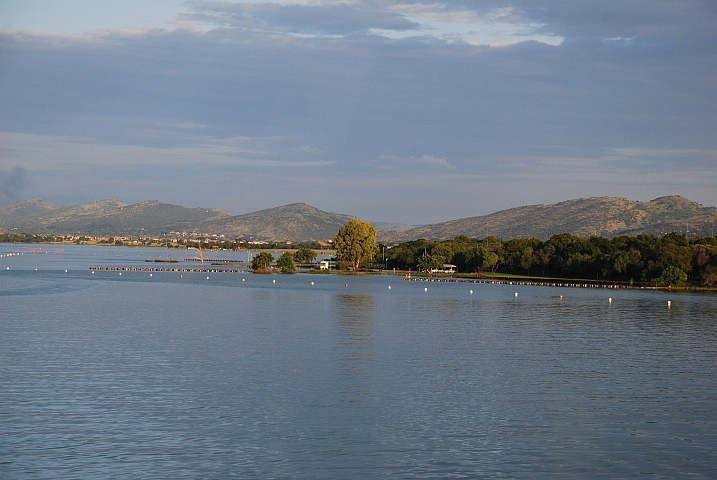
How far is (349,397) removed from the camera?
35.4 meters

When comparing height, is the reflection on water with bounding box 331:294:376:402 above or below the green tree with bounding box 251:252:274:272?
below

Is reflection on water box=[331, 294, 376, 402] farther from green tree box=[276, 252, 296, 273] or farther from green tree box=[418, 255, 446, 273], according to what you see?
green tree box=[418, 255, 446, 273]

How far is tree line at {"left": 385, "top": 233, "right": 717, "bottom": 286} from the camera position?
143625 mm

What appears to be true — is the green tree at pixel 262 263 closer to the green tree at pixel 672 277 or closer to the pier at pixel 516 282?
the pier at pixel 516 282

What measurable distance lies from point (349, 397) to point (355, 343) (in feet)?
64.0

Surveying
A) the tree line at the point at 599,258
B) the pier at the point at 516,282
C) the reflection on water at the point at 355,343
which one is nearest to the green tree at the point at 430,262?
the tree line at the point at 599,258

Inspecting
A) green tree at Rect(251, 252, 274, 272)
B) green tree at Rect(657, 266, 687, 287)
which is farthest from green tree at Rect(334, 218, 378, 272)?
green tree at Rect(657, 266, 687, 287)

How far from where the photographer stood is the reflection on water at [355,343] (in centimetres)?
3850

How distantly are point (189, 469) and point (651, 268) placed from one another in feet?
444

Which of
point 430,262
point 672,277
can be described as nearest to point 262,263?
point 430,262

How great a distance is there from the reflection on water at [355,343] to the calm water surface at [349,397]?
0.84 ft

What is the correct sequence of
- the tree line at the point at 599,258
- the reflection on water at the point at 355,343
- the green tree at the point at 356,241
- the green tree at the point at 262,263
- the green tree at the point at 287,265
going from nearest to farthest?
1. the reflection on water at the point at 355,343
2. the tree line at the point at 599,258
3. the green tree at the point at 287,265
4. the green tree at the point at 262,263
5. the green tree at the point at 356,241

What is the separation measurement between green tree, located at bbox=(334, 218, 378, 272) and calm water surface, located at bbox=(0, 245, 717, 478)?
11852 centimetres

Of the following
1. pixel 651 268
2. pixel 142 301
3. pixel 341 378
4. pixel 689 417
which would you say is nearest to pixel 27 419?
pixel 341 378
